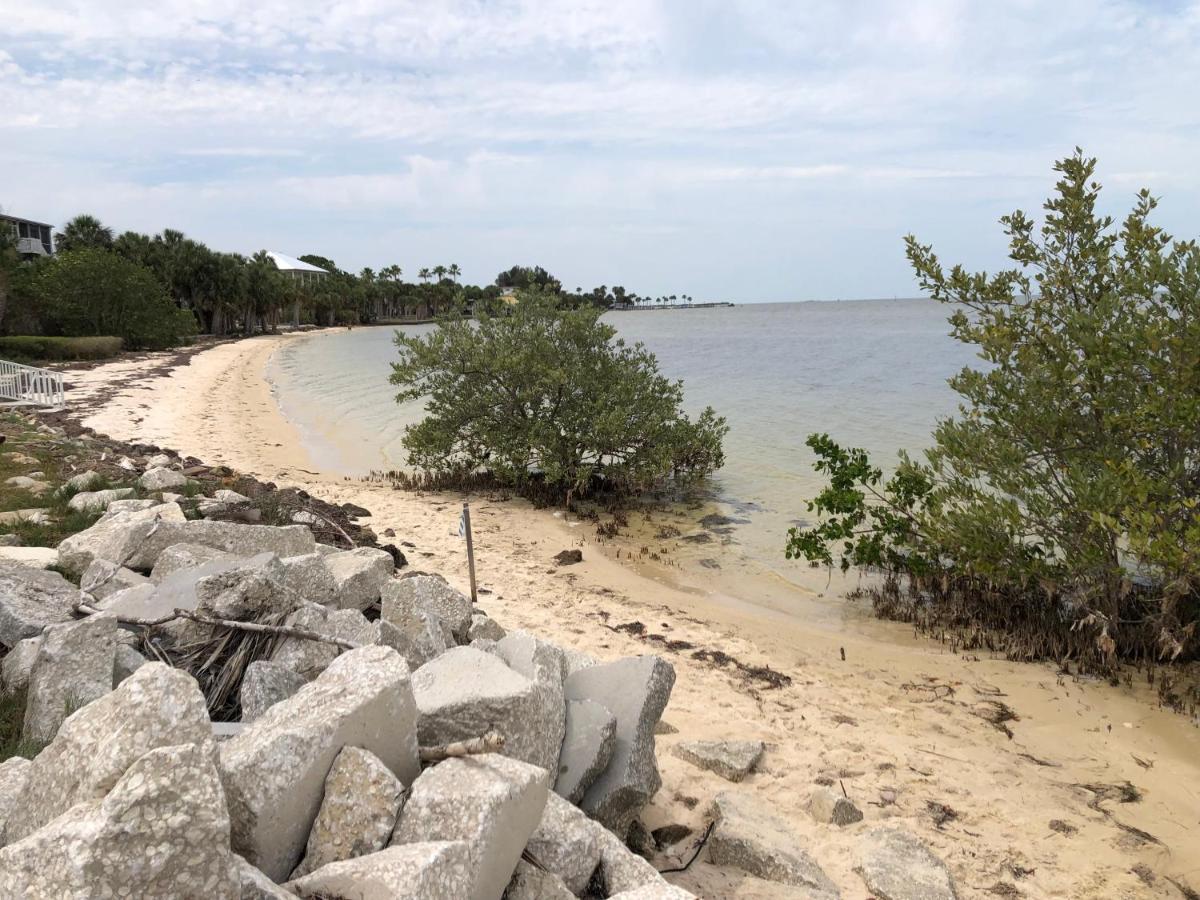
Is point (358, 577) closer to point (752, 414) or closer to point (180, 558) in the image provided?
point (180, 558)

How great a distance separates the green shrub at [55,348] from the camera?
129 ft

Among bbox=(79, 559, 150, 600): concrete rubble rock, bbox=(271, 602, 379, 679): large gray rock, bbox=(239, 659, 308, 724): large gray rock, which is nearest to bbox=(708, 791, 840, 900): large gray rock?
bbox=(271, 602, 379, 679): large gray rock

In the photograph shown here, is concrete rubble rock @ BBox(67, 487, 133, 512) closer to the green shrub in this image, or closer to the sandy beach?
the sandy beach

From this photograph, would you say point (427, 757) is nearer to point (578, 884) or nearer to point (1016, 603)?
point (578, 884)

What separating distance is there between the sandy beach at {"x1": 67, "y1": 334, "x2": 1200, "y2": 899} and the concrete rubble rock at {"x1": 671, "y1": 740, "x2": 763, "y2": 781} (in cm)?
8

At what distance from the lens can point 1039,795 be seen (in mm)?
6168

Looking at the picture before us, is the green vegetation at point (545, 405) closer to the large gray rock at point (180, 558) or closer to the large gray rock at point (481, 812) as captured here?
the large gray rock at point (180, 558)

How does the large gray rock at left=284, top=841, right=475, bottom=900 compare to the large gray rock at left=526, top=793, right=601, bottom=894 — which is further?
the large gray rock at left=526, top=793, right=601, bottom=894

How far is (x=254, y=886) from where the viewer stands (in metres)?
2.79

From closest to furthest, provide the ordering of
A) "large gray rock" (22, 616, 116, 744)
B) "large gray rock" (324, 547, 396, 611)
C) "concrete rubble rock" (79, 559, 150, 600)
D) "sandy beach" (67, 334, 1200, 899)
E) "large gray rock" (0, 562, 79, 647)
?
"large gray rock" (22, 616, 116, 744) → "large gray rock" (0, 562, 79, 647) → "sandy beach" (67, 334, 1200, 899) → "concrete rubble rock" (79, 559, 150, 600) → "large gray rock" (324, 547, 396, 611)

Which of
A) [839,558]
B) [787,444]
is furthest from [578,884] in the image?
[787,444]

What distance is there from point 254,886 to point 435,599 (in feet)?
11.7

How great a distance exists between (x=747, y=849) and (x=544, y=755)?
51.8 inches

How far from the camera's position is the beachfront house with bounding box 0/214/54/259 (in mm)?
67688
